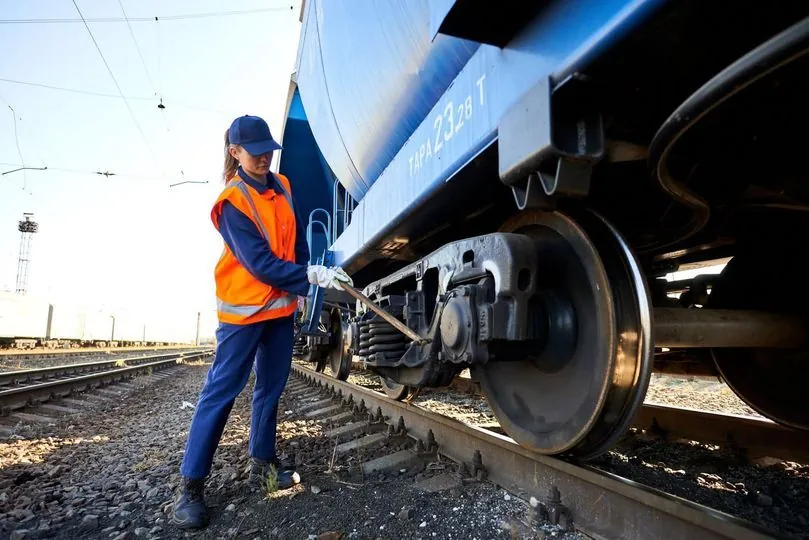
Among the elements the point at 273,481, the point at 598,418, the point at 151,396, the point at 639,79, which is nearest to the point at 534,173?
the point at 639,79

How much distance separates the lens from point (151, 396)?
6.68 m

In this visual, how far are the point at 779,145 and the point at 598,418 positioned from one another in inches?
41.6

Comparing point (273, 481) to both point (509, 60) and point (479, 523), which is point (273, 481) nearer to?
point (479, 523)

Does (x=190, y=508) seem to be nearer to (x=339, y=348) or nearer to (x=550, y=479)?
(x=550, y=479)

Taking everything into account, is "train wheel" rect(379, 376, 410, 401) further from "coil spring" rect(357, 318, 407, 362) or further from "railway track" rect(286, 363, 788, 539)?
"coil spring" rect(357, 318, 407, 362)

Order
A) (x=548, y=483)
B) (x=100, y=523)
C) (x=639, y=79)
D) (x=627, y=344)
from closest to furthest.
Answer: (x=639, y=79) → (x=627, y=344) → (x=548, y=483) → (x=100, y=523)

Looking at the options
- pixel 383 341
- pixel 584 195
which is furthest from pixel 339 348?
pixel 584 195

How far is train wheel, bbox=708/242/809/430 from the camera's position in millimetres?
2420

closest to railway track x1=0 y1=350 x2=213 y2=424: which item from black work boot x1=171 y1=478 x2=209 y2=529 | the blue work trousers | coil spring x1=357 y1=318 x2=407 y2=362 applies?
the blue work trousers

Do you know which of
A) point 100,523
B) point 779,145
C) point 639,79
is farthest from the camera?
point 100,523

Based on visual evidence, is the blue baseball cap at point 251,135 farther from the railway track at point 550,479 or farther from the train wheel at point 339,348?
the train wheel at point 339,348

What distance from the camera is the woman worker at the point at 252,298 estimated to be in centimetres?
222

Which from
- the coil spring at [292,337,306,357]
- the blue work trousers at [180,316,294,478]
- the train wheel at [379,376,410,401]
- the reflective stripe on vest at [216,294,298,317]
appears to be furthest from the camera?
the coil spring at [292,337,306,357]

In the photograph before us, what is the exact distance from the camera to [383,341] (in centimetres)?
280
